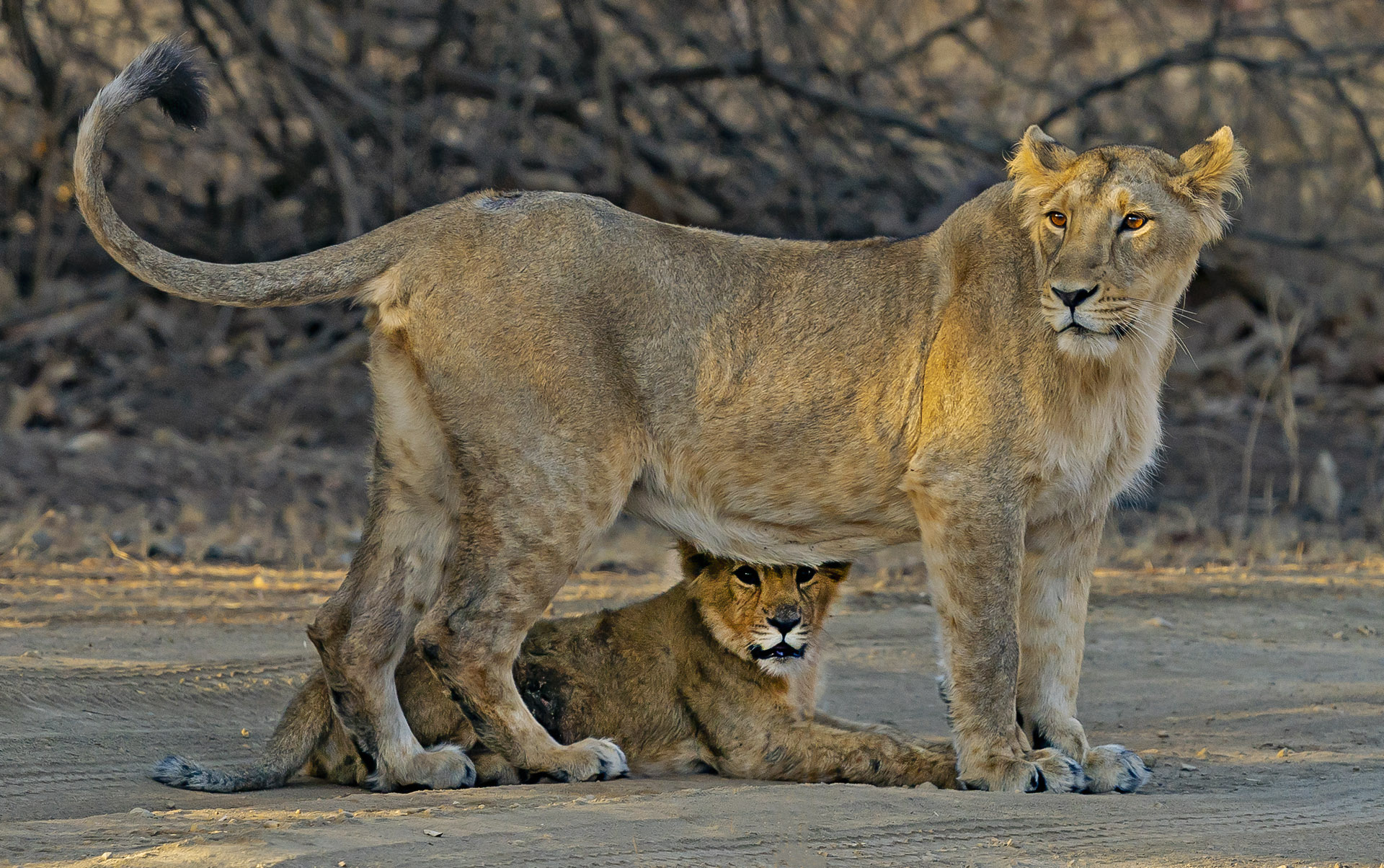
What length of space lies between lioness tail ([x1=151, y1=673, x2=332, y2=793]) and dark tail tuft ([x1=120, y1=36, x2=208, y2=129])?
167cm

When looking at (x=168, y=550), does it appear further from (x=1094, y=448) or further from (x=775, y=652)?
(x=1094, y=448)

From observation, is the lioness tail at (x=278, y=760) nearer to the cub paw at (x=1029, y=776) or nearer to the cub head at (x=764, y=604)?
the cub head at (x=764, y=604)

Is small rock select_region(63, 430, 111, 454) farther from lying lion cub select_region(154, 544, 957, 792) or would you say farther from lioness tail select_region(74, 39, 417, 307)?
lying lion cub select_region(154, 544, 957, 792)

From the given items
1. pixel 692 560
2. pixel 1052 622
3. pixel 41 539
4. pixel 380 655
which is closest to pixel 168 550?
pixel 41 539

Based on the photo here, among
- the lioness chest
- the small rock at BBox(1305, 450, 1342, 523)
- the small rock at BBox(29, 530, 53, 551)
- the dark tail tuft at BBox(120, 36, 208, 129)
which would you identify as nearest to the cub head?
the lioness chest

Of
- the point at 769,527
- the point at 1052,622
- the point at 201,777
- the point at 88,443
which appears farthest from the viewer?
the point at 88,443

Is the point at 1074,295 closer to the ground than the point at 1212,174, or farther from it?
closer to the ground

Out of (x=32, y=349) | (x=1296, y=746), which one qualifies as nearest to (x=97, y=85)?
(x=32, y=349)

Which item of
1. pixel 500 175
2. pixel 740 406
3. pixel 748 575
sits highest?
pixel 500 175

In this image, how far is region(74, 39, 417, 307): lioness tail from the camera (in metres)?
4.40

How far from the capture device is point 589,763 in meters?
4.45

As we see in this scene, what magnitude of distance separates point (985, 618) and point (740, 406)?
0.91m

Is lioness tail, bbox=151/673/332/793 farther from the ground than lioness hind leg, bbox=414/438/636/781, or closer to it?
closer to it

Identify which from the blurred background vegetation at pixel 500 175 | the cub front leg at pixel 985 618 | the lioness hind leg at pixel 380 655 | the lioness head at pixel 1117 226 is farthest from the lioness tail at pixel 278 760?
the blurred background vegetation at pixel 500 175
